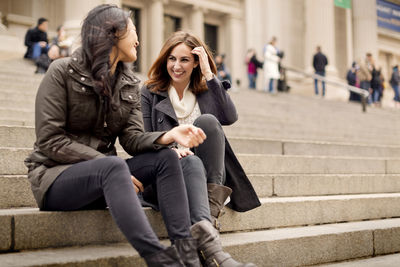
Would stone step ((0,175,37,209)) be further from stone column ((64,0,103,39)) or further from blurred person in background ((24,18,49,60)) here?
stone column ((64,0,103,39))

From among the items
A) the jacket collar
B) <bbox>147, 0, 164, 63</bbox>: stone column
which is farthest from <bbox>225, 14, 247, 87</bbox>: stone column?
the jacket collar

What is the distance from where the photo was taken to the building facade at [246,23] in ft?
50.8

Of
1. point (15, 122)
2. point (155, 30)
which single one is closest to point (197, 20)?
point (155, 30)

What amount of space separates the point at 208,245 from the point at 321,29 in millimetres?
19486

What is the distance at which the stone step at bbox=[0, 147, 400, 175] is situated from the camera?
3510 mm

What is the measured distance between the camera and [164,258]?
2.39 metres

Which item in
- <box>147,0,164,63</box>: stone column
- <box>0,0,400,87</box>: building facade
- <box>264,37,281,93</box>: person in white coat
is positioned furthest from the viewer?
<box>147,0,164,63</box>: stone column

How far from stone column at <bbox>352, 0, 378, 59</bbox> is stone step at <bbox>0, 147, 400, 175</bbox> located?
18.8 meters

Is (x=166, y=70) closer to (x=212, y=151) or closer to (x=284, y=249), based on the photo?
(x=212, y=151)

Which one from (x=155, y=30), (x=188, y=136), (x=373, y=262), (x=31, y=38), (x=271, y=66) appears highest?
(x=155, y=30)

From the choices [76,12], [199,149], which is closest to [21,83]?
[199,149]

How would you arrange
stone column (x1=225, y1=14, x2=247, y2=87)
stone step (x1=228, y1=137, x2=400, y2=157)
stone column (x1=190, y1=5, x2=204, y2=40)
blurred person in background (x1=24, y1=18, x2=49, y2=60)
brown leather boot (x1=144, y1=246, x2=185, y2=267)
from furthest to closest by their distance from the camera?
1. stone column (x1=225, y1=14, x2=247, y2=87)
2. stone column (x1=190, y1=5, x2=204, y2=40)
3. blurred person in background (x1=24, y1=18, x2=49, y2=60)
4. stone step (x1=228, y1=137, x2=400, y2=157)
5. brown leather boot (x1=144, y1=246, x2=185, y2=267)

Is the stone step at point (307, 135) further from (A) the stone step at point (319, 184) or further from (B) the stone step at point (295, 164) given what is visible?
(A) the stone step at point (319, 184)

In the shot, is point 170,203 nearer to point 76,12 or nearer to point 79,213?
point 79,213
